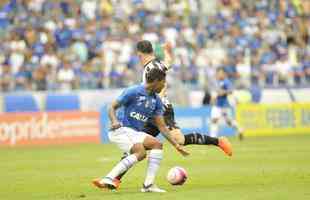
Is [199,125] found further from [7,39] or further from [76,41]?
[7,39]

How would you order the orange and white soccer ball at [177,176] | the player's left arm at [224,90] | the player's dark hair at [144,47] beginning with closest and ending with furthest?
1. the orange and white soccer ball at [177,176]
2. the player's dark hair at [144,47]
3. the player's left arm at [224,90]

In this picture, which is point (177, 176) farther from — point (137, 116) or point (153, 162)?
point (137, 116)

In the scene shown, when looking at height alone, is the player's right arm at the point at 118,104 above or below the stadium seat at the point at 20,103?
below

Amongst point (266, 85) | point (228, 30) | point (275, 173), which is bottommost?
point (275, 173)

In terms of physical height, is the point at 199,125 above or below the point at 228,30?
below

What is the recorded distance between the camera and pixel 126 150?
14.3 m

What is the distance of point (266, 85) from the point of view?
3697 cm

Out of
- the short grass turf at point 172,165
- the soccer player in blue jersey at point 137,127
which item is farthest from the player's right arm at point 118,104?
the short grass turf at point 172,165

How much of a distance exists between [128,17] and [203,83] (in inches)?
168

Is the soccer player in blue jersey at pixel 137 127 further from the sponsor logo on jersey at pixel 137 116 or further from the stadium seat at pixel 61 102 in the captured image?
the stadium seat at pixel 61 102

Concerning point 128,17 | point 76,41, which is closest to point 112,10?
point 128,17

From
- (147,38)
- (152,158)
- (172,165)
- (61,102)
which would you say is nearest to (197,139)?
(152,158)

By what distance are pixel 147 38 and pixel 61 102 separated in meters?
5.05

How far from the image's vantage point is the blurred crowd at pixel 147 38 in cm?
3300
